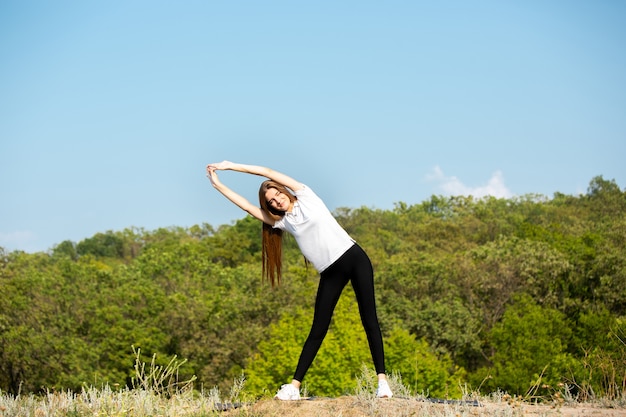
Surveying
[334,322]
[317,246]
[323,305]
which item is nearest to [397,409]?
[323,305]

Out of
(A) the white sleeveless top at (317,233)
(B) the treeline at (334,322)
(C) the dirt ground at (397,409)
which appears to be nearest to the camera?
(C) the dirt ground at (397,409)

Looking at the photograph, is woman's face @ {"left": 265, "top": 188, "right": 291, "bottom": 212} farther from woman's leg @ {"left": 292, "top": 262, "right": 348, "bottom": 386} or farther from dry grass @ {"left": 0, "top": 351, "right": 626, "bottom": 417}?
dry grass @ {"left": 0, "top": 351, "right": 626, "bottom": 417}

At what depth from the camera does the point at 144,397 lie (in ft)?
20.4

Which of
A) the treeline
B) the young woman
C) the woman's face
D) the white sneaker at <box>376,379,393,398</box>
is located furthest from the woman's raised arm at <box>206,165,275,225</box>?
the treeline

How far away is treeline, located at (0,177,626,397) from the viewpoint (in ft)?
111

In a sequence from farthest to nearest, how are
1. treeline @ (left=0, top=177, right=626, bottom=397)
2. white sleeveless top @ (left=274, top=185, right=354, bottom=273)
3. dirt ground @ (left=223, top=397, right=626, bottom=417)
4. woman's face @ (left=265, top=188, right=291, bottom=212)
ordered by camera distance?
treeline @ (left=0, top=177, right=626, bottom=397) → woman's face @ (left=265, top=188, right=291, bottom=212) → white sleeveless top @ (left=274, top=185, right=354, bottom=273) → dirt ground @ (left=223, top=397, right=626, bottom=417)

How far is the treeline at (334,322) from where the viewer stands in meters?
33.9

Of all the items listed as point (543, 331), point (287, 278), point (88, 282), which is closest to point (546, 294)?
point (543, 331)

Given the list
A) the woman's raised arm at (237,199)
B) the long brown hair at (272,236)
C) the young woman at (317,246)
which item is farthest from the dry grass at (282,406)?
the woman's raised arm at (237,199)

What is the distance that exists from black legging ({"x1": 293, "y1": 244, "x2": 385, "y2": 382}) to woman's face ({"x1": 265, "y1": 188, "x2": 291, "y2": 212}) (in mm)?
619

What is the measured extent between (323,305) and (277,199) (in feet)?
3.10

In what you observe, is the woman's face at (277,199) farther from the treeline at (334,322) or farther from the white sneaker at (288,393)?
the treeline at (334,322)

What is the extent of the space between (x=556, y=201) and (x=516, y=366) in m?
40.4

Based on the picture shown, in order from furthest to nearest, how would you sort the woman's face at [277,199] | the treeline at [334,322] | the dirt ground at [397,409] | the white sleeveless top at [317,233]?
the treeline at [334,322] → the woman's face at [277,199] → the white sleeveless top at [317,233] → the dirt ground at [397,409]
